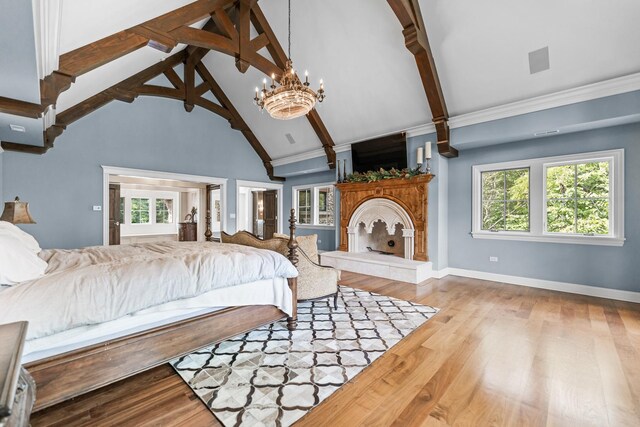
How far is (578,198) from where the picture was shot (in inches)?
168

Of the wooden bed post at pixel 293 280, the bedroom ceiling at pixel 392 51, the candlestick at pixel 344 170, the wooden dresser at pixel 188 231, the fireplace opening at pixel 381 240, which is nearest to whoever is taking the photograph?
the bedroom ceiling at pixel 392 51

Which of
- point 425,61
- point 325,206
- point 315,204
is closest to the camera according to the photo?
point 425,61

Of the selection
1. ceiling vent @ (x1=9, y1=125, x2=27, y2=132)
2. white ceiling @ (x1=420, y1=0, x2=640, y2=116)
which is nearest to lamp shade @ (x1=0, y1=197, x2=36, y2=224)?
ceiling vent @ (x1=9, y1=125, x2=27, y2=132)

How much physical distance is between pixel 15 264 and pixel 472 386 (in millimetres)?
3270

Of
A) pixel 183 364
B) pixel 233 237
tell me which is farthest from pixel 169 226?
pixel 183 364

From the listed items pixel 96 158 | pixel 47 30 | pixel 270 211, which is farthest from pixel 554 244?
pixel 96 158

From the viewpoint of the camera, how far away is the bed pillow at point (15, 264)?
1.71 m

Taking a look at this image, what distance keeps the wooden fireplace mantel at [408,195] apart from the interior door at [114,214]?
5875 mm

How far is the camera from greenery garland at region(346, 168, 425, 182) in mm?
5336

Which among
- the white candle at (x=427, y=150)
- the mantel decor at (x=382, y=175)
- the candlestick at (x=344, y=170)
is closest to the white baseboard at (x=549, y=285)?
the mantel decor at (x=382, y=175)

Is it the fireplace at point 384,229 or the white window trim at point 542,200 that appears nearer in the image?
the white window trim at point 542,200

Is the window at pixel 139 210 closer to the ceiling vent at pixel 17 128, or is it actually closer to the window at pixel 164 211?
the window at pixel 164 211

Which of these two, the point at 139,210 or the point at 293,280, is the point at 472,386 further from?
the point at 139,210

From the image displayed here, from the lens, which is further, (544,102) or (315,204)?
(315,204)
